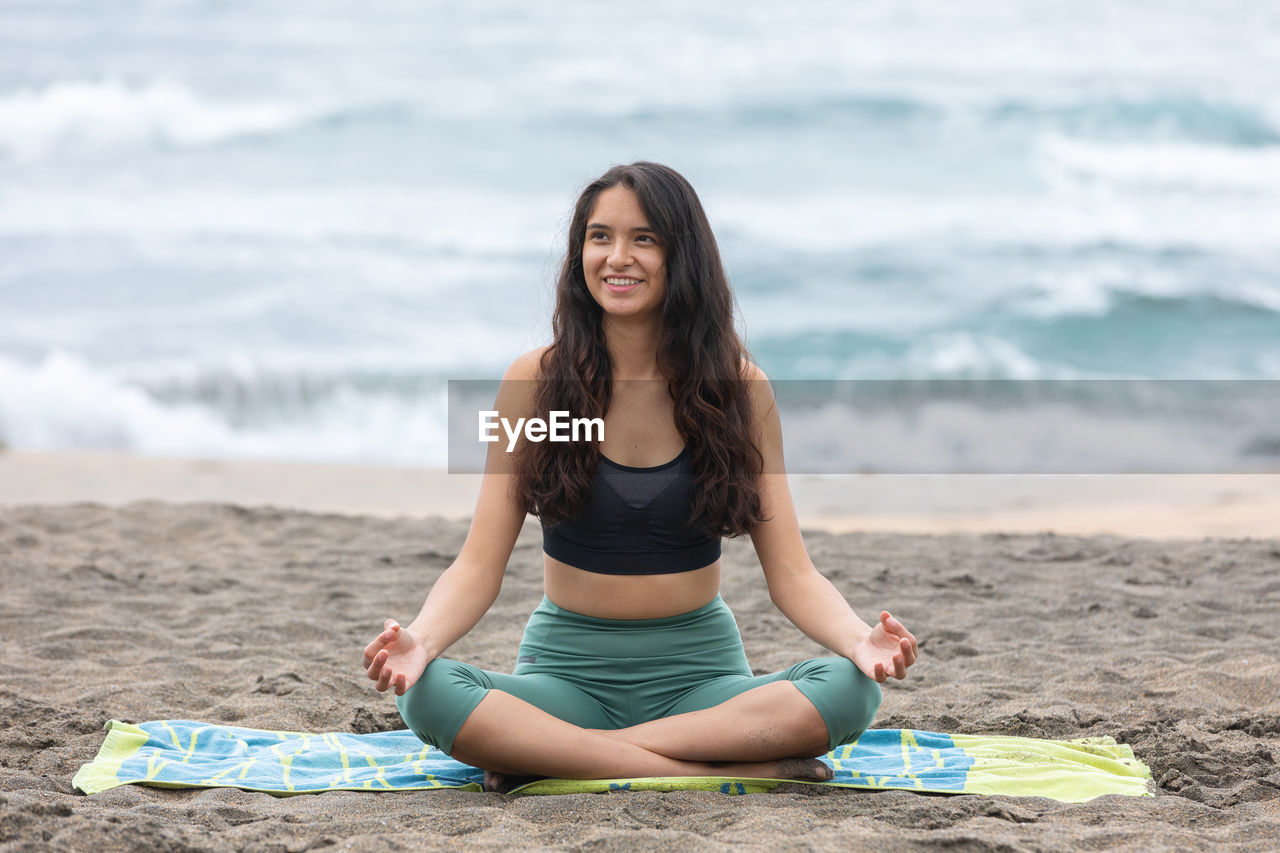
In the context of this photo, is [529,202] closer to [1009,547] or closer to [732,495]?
[1009,547]

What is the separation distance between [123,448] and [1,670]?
762 cm

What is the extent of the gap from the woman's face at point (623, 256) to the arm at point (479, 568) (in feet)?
1.04

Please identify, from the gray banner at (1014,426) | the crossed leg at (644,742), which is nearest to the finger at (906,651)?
the crossed leg at (644,742)

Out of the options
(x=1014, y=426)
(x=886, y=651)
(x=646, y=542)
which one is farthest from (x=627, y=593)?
(x=1014, y=426)

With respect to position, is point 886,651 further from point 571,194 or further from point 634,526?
point 571,194

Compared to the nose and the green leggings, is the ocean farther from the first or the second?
the nose

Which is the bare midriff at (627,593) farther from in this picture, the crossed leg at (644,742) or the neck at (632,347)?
the neck at (632,347)

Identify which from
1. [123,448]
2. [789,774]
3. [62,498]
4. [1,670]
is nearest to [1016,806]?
[789,774]

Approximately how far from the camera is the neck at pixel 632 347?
3121mm

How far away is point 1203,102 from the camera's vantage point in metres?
18.7

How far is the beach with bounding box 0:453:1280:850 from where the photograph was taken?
2494 mm

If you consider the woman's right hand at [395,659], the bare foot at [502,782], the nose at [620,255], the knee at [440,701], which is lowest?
the bare foot at [502,782]

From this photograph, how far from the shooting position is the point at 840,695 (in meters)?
2.76

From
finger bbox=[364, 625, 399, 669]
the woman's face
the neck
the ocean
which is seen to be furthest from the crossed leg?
the ocean
